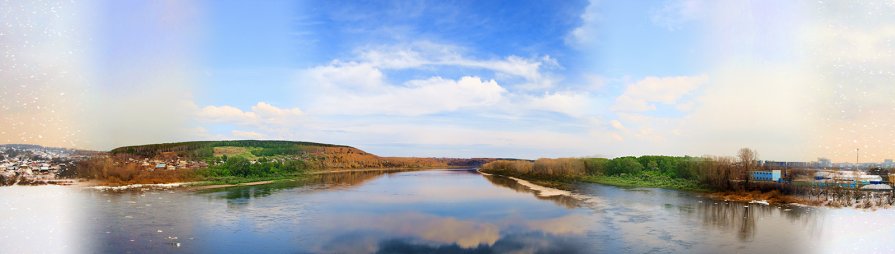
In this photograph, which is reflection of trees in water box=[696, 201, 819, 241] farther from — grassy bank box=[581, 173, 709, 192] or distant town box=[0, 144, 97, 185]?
distant town box=[0, 144, 97, 185]

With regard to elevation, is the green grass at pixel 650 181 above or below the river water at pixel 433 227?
above


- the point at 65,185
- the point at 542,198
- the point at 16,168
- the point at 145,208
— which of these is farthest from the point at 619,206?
the point at 16,168

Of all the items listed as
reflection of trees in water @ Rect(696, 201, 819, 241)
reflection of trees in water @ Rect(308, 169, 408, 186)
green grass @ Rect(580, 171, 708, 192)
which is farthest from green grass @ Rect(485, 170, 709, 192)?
reflection of trees in water @ Rect(308, 169, 408, 186)

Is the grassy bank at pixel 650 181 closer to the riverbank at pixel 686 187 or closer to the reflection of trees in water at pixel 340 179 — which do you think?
the riverbank at pixel 686 187

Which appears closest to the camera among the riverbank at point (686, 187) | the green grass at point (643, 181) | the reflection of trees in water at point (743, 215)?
the reflection of trees in water at point (743, 215)

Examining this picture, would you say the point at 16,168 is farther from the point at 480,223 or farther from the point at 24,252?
the point at 480,223

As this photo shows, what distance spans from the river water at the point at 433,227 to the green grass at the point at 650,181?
20.8 ft

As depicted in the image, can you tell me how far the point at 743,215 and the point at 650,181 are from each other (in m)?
15.1

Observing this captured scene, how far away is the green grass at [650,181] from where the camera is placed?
25531 millimetres

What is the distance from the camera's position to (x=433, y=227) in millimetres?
13438

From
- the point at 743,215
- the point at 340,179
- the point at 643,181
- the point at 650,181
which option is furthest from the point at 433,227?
the point at 340,179

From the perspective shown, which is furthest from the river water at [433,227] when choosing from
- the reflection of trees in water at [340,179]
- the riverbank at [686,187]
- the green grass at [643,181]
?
the reflection of trees in water at [340,179]

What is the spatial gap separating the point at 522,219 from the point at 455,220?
1.95 meters

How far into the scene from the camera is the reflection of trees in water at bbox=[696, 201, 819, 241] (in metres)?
12.8
